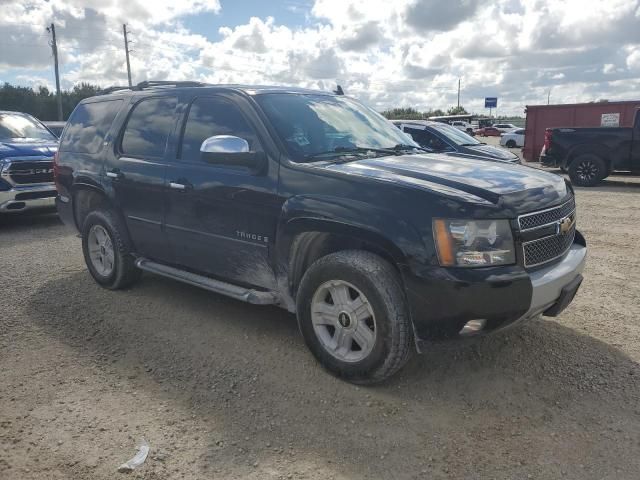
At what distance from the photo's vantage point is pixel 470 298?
2.99 meters

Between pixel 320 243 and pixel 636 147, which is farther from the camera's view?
pixel 636 147

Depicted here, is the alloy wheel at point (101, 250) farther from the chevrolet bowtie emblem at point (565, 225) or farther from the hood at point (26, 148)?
the chevrolet bowtie emblem at point (565, 225)

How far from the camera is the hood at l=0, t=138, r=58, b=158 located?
27.8ft

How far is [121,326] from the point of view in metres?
4.46

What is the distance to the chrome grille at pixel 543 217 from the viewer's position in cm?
317

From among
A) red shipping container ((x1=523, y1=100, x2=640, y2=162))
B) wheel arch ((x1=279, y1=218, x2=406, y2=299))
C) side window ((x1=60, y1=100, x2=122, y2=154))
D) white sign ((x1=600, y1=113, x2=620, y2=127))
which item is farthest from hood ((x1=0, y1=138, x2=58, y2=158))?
white sign ((x1=600, y1=113, x2=620, y2=127))

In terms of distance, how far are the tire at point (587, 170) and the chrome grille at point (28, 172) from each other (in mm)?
11460

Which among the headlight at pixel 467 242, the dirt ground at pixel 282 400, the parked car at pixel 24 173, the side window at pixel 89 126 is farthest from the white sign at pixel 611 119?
the headlight at pixel 467 242

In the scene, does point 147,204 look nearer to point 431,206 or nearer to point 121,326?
point 121,326

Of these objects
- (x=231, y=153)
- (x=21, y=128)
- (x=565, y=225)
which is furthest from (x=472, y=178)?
(x=21, y=128)

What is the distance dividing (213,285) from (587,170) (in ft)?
38.9

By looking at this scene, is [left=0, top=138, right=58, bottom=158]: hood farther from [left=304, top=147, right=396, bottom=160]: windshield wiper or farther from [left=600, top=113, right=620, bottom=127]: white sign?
[left=600, top=113, right=620, bottom=127]: white sign

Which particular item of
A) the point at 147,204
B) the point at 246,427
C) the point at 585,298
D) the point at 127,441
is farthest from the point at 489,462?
the point at 147,204

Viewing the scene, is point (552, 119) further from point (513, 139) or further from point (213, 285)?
point (213, 285)
